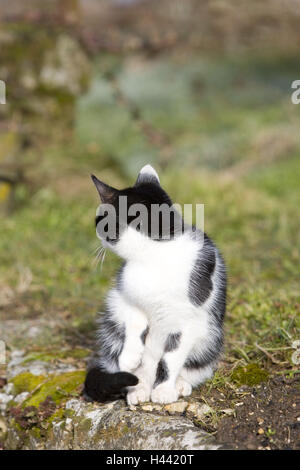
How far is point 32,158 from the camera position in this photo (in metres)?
6.64

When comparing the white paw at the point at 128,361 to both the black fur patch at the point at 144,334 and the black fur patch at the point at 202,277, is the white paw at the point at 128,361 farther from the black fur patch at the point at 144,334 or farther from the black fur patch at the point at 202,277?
the black fur patch at the point at 202,277

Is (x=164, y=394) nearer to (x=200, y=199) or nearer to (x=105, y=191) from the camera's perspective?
(x=105, y=191)

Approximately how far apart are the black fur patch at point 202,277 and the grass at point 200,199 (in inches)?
19.7

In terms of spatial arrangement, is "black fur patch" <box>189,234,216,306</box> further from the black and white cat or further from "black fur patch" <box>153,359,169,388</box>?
"black fur patch" <box>153,359,169,388</box>

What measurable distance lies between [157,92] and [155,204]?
9972mm

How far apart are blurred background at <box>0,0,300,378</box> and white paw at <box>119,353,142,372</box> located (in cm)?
57

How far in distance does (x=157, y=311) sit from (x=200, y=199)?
3.83 metres

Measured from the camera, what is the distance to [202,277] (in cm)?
246

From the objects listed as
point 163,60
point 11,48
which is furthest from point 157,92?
point 11,48

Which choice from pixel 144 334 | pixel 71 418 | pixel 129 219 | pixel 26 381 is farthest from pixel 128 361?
pixel 26 381

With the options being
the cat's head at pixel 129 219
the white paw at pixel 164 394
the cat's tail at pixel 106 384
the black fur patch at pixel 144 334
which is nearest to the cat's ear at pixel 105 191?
the cat's head at pixel 129 219

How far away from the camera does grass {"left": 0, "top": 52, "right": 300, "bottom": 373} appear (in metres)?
3.60

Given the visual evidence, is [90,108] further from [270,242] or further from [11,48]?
[270,242]

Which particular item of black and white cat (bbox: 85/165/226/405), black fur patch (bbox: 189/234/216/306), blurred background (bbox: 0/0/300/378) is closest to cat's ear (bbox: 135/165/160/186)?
black and white cat (bbox: 85/165/226/405)
